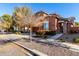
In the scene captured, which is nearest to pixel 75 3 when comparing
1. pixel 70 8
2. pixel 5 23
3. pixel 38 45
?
pixel 70 8

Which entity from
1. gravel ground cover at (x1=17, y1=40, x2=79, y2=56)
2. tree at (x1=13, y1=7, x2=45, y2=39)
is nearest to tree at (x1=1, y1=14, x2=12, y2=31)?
tree at (x1=13, y1=7, x2=45, y2=39)

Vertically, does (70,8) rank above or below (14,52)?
above

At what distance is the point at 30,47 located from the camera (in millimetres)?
7766

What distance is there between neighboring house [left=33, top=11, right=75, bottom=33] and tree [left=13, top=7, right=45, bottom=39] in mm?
121

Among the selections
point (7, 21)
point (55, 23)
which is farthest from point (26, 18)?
point (55, 23)

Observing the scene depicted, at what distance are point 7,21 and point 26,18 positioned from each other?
59 centimetres

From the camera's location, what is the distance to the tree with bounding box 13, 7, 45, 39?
25.8ft

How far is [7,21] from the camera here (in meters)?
8.00

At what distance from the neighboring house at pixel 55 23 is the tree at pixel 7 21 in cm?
75

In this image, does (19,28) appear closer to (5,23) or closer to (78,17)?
(5,23)

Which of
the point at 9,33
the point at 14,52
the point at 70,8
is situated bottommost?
the point at 14,52

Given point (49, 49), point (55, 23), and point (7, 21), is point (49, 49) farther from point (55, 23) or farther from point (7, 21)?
point (7, 21)

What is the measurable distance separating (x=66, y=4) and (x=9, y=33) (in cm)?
189

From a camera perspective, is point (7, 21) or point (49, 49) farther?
point (7, 21)
